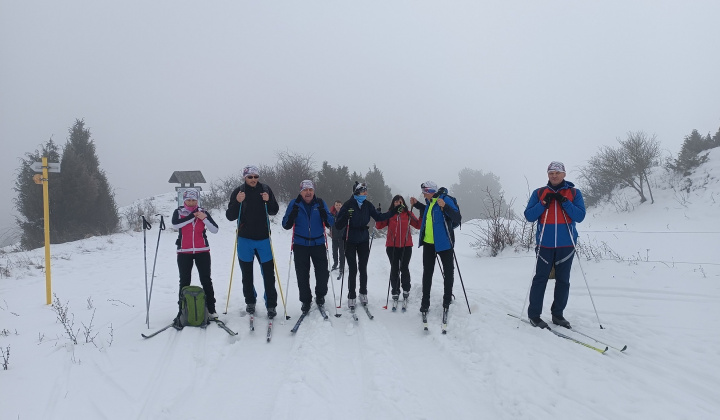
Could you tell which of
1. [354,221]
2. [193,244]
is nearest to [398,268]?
[354,221]

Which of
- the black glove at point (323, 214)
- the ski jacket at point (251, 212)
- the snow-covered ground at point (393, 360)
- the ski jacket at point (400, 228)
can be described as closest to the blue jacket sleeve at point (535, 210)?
the snow-covered ground at point (393, 360)

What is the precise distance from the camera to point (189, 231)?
5.69m

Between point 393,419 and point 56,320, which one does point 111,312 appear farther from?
point 393,419

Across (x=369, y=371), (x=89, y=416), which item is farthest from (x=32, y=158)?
(x=369, y=371)

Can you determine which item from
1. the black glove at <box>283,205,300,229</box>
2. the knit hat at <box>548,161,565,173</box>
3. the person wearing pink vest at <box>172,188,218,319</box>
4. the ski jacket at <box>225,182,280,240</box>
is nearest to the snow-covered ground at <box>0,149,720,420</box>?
the person wearing pink vest at <box>172,188,218,319</box>

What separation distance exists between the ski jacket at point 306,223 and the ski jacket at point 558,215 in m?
3.31

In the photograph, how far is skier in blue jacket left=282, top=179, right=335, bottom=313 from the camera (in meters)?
5.90

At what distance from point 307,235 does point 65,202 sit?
63.5 feet

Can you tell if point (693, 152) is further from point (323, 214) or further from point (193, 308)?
point (193, 308)

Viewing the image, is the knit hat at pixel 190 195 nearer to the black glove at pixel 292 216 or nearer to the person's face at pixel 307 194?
the black glove at pixel 292 216

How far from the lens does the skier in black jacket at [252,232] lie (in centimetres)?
573

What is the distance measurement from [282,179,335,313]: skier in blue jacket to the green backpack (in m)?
1.55

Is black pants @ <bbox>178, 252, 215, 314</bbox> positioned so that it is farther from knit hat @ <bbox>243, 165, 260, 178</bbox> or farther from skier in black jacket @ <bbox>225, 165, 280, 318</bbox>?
knit hat @ <bbox>243, 165, 260, 178</bbox>

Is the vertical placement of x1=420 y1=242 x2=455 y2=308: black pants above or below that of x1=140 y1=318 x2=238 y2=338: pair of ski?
above
